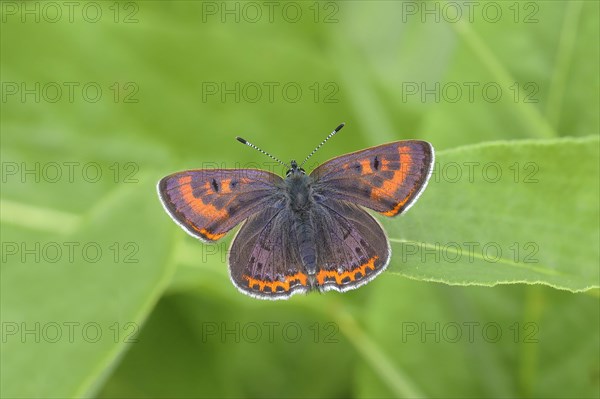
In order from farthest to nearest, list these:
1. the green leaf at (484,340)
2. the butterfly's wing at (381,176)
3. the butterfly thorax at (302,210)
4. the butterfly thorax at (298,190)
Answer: the butterfly thorax at (298,190)
the butterfly thorax at (302,210)
the green leaf at (484,340)
the butterfly's wing at (381,176)

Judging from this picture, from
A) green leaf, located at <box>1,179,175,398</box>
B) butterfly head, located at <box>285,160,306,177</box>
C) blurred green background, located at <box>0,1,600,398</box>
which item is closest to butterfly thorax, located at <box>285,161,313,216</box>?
butterfly head, located at <box>285,160,306,177</box>

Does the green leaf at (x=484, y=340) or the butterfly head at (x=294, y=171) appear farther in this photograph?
→ the butterfly head at (x=294, y=171)

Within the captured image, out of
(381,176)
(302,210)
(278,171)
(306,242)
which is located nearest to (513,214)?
(381,176)

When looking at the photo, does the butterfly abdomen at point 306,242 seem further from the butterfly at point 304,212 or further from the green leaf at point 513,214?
the green leaf at point 513,214

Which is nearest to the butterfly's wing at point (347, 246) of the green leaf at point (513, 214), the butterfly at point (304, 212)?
the butterfly at point (304, 212)

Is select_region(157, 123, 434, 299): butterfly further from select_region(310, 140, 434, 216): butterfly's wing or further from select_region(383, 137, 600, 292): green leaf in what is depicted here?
select_region(383, 137, 600, 292): green leaf

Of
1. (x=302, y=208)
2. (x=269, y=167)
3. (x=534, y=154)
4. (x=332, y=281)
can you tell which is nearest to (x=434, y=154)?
(x=534, y=154)
